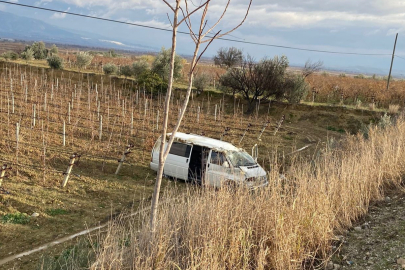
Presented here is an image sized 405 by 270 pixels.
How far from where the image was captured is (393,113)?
17656mm

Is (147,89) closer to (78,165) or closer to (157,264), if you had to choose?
(78,165)

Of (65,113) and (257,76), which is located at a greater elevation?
(257,76)

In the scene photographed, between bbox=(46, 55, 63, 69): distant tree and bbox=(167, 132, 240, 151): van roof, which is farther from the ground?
bbox=(46, 55, 63, 69): distant tree

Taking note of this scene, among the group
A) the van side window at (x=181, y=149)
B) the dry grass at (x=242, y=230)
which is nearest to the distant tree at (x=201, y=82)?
the van side window at (x=181, y=149)

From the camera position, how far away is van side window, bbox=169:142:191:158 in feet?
28.2

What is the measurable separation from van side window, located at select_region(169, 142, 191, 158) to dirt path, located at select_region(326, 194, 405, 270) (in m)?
4.54

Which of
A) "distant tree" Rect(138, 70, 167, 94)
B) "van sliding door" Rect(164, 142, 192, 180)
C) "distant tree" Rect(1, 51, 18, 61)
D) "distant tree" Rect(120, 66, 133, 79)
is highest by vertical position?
"distant tree" Rect(1, 51, 18, 61)

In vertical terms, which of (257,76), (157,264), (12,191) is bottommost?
(12,191)

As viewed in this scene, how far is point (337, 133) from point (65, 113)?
Answer: 41.0ft

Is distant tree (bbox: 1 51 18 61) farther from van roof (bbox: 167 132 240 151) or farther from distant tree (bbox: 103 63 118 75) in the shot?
van roof (bbox: 167 132 240 151)

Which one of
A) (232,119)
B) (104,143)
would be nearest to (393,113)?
(232,119)

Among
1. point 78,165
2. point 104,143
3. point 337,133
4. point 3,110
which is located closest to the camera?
point 78,165

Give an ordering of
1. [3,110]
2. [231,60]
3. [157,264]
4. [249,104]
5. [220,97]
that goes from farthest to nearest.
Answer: [231,60] → [220,97] → [249,104] → [3,110] → [157,264]

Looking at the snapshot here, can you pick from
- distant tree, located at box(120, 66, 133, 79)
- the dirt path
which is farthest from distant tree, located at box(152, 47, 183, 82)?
the dirt path
